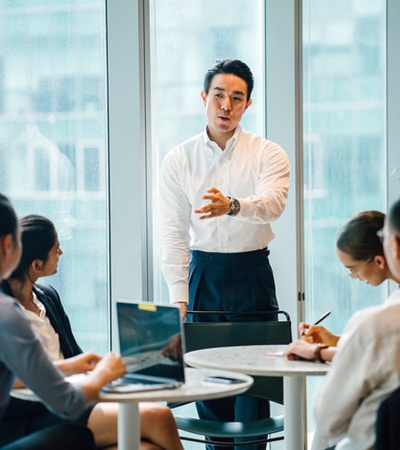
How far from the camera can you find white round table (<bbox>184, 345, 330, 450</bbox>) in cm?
269

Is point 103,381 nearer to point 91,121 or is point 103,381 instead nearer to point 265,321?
point 265,321

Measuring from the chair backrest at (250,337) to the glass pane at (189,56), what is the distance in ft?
2.82

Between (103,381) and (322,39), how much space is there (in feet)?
9.72

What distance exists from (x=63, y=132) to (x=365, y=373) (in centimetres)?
276

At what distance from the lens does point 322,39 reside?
185 inches

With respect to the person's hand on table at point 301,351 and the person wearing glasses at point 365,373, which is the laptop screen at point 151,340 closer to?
the person wearing glasses at point 365,373

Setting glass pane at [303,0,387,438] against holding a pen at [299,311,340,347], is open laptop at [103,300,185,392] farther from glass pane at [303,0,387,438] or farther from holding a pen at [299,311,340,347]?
glass pane at [303,0,387,438]

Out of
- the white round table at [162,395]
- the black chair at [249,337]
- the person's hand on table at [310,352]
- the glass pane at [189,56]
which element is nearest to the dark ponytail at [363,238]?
the person's hand on table at [310,352]

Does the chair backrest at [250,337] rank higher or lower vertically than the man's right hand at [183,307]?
lower

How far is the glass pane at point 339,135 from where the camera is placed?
4.69 m

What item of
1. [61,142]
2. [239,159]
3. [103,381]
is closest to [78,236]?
[61,142]

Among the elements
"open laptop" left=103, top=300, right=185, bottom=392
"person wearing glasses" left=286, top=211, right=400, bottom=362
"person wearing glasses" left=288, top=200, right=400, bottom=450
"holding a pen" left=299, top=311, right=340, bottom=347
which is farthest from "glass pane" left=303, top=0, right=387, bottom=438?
"person wearing glasses" left=288, top=200, right=400, bottom=450

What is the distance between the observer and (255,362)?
112 inches

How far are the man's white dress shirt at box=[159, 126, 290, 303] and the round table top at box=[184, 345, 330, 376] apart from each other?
753mm
